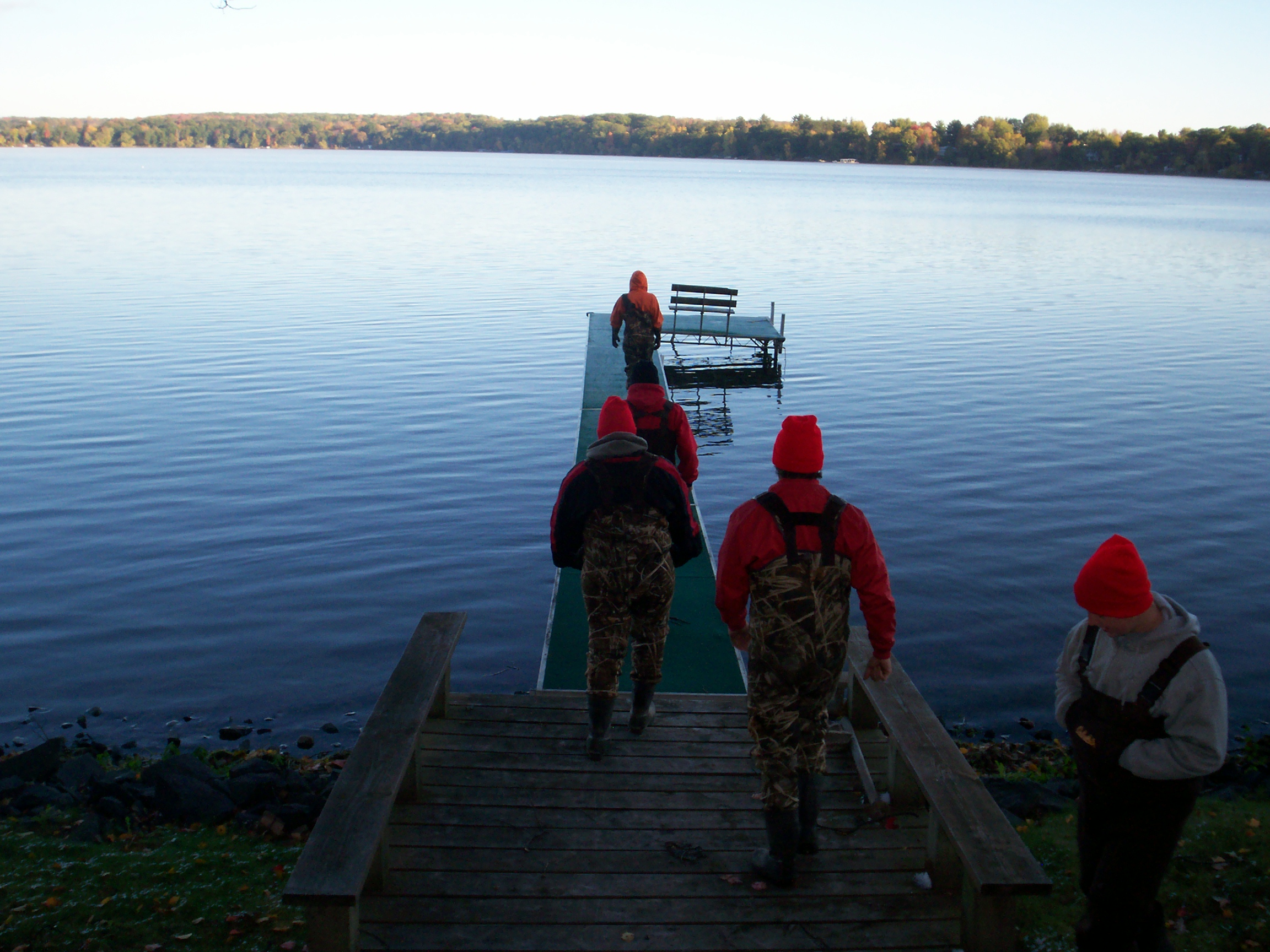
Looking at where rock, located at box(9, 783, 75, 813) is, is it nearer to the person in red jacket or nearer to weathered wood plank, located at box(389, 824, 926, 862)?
weathered wood plank, located at box(389, 824, 926, 862)

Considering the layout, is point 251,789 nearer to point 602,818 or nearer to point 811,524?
point 602,818

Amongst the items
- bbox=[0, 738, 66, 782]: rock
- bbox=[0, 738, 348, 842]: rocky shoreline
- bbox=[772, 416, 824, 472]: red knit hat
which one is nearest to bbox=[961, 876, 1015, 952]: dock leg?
bbox=[772, 416, 824, 472]: red knit hat

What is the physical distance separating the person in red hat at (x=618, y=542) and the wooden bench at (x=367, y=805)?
2.84 ft

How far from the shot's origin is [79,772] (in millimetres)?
6879

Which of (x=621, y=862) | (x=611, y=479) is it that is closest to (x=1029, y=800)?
(x=621, y=862)

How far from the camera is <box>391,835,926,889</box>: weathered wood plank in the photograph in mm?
4332

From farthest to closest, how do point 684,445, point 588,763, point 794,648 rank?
1. point 684,445
2. point 588,763
3. point 794,648

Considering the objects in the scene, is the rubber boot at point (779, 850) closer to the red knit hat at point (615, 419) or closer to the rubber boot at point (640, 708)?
the rubber boot at point (640, 708)

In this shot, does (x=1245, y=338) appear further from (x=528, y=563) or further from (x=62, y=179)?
(x=62, y=179)

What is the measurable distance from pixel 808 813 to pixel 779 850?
0.27 metres

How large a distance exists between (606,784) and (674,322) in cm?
1746

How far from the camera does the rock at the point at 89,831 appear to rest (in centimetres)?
574

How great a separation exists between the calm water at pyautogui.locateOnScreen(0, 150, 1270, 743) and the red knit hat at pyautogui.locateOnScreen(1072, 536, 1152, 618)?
562 centimetres

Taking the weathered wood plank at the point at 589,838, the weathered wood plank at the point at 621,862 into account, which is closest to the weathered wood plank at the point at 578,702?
Result: the weathered wood plank at the point at 589,838
